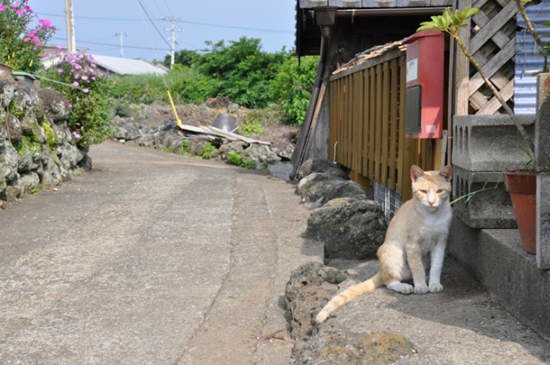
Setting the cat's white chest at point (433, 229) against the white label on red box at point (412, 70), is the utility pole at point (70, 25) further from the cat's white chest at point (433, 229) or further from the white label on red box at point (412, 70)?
the cat's white chest at point (433, 229)

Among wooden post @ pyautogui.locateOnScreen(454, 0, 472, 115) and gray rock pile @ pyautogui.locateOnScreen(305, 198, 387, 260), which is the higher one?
wooden post @ pyautogui.locateOnScreen(454, 0, 472, 115)

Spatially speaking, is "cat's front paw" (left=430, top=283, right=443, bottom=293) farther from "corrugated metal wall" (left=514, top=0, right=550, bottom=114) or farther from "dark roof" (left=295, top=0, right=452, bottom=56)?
"dark roof" (left=295, top=0, right=452, bottom=56)

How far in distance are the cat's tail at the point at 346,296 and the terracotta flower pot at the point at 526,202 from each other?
1.20 metres

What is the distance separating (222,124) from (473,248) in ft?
75.2

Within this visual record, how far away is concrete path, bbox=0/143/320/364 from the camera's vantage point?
4.81m

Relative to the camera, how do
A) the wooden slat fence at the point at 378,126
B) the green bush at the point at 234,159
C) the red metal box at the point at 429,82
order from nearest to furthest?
the red metal box at the point at 429,82, the wooden slat fence at the point at 378,126, the green bush at the point at 234,159

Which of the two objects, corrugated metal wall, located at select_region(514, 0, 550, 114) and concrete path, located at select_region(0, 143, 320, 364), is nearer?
concrete path, located at select_region(0, 143, 320, 364)

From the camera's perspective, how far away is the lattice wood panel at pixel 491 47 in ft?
18.5

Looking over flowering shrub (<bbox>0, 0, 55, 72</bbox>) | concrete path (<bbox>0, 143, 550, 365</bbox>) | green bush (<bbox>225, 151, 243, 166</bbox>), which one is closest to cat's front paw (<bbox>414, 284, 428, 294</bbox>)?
concrete path (<bbox>0, 143, 550, 365</bbox>)

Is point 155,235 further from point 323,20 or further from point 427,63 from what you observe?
point 323,20

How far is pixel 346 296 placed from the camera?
4660mm

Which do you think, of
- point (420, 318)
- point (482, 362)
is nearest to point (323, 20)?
point (420, 318)

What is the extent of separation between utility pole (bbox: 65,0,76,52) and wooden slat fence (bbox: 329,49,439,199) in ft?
54.4

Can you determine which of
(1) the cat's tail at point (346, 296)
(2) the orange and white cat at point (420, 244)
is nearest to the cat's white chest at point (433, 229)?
(2) the orange and white cat at point (420, 244)
